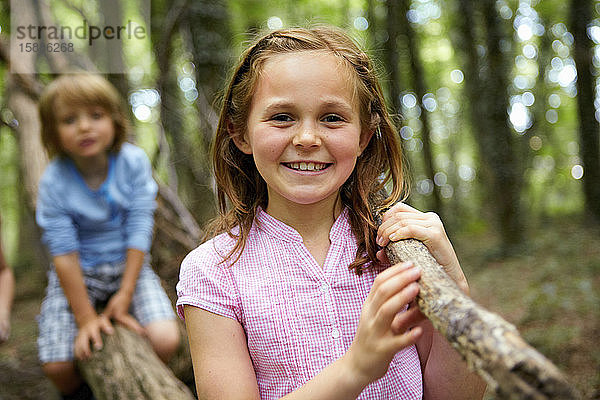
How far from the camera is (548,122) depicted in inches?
734

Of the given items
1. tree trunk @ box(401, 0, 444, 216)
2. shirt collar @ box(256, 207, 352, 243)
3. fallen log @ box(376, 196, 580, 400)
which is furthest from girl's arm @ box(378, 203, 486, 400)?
tree trunk @ box(401, 0, 444, 216)

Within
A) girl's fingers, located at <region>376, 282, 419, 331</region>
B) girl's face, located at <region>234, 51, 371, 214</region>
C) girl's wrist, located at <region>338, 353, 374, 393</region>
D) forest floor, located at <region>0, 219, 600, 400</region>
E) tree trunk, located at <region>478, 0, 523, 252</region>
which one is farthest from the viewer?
tree trunk, located at <region>478, 0, 523, 252</region>

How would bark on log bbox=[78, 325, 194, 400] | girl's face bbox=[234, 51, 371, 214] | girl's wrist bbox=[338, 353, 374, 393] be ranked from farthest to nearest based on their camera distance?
1. bark on log bbox=[78, 325, 194, 400]
2. girl's face bbox=[234, 51, 371, 214]
3. girl's wrist bbox=[338, 353, 374, 393]

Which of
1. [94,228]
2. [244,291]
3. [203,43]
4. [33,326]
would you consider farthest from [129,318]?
[33,326]

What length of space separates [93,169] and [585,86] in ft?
31.0

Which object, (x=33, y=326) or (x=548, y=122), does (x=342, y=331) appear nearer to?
(x=33, y=326)

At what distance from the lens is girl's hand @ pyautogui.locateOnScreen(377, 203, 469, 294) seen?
1545 mm

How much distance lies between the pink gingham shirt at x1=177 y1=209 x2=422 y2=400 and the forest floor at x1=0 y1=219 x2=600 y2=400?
3.87 meters

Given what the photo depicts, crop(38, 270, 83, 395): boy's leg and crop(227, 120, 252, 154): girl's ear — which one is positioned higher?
crop(227, 120, 252, 154): girl's ear

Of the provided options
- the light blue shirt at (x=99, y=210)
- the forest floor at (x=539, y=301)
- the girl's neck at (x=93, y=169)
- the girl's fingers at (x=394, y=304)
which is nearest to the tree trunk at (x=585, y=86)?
the forest floor at (x=539, y=301)

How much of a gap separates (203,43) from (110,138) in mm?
2538

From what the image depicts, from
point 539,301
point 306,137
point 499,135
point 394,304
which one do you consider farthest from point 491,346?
point 499,135

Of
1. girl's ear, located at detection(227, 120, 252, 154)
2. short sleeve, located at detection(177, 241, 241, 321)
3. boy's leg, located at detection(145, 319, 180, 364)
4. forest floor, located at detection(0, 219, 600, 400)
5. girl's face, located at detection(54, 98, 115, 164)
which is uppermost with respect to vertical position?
girl's ear, located at detection(227, 120, 252, 154)

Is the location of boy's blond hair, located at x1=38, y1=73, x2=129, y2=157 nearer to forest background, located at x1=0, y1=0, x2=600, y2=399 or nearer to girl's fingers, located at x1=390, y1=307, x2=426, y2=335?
forest background, located at x1=0, y1=0, x2=600, y2=399
